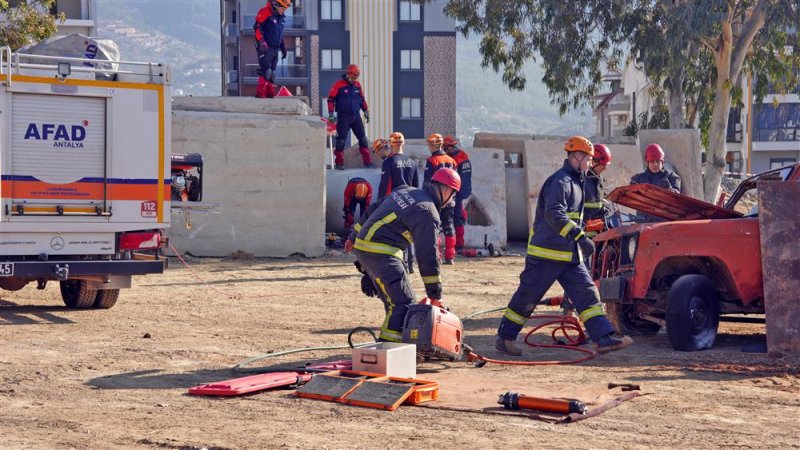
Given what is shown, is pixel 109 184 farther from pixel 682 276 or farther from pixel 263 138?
pixel 263 138

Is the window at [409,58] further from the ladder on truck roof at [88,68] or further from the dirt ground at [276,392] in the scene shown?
the ladder on truck roof at [88,68]

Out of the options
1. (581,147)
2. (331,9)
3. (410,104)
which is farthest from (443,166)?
(331,9)

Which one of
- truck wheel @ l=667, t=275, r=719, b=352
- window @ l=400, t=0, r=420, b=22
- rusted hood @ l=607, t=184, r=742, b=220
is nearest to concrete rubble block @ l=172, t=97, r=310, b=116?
rusted hood @ l=607, t=184, r=742, b=220

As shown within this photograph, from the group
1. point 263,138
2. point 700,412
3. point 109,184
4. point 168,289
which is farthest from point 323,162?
point 700,412

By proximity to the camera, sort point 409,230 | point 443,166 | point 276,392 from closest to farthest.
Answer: point 276,392
point 409,230
point 443,166

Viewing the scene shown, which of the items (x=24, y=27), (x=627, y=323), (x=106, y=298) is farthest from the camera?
(x=24, y=27)

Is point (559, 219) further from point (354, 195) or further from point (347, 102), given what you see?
point (347, 102)

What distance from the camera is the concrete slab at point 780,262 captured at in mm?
10594

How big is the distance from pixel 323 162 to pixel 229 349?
10.3 meters

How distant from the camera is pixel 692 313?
36.2 feet

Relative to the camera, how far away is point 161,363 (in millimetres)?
10336

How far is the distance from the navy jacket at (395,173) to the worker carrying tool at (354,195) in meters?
3.76

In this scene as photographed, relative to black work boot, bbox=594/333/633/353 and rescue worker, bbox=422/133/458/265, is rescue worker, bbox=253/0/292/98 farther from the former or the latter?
black work boot, bbox=594/333/633/353

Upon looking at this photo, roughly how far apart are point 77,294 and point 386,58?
61.1 metres
